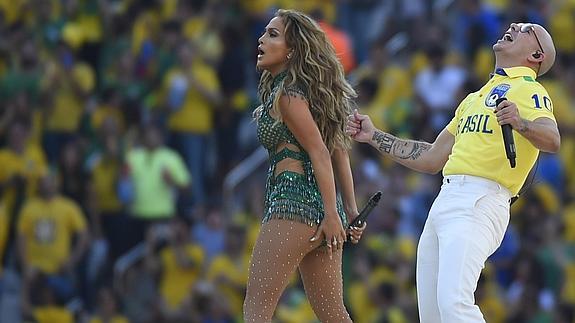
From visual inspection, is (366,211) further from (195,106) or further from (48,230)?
(195,106)

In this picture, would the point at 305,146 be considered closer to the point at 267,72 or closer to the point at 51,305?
the point at 267,72

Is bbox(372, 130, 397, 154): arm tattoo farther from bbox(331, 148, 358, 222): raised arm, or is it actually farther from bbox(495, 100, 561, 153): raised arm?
bbox(495, 100, 561, 153): raised arm

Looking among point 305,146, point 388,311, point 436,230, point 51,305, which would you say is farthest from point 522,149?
point 51,305

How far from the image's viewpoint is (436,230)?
770 cm

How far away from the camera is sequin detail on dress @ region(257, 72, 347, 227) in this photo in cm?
752

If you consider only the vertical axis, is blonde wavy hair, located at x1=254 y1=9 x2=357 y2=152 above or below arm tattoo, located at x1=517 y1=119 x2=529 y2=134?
above

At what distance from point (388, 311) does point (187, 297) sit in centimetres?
201

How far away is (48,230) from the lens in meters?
14.1

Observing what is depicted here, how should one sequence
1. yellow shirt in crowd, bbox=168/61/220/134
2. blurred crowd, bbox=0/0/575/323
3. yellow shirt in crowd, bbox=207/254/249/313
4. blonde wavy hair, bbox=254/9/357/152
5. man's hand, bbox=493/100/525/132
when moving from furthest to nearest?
yellow shirt in crowd, bbox=168/61/220/134 → blurred crowd, bbox=0/0/575/323 → yellow shirt in crowd, bbox=207/254/249/313 → blonde wavy hair, bbox=254/9/357/152 → man's hand, bbox=493/100/525/132

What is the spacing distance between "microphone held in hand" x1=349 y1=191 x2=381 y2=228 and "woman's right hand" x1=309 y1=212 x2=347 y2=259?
0.18 meters

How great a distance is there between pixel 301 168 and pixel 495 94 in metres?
1.10

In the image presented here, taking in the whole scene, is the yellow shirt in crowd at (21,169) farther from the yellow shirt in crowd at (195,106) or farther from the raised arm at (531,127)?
the raised arm at (531,127)

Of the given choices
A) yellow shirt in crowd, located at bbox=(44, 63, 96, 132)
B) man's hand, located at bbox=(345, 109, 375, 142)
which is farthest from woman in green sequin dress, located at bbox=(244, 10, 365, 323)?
yellow shirt in crowd, located at bbox=(44, 63, 96, 132)

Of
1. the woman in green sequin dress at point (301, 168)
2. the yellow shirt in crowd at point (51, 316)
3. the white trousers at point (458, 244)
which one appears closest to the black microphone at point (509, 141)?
the white trousers at point (458, 244)
